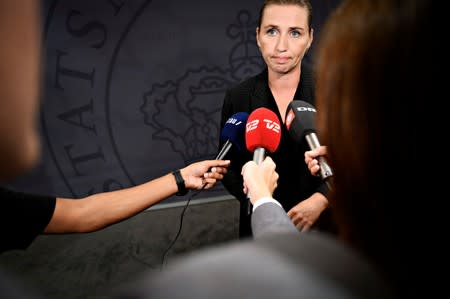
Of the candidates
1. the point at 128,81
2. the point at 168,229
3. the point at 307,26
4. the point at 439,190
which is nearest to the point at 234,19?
the point at 128,81

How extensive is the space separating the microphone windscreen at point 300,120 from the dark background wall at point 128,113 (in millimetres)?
1468

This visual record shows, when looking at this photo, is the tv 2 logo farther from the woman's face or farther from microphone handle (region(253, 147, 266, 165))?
the woman's face

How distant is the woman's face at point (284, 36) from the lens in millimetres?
1302

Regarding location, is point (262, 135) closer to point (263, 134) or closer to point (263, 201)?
point (263, 134)

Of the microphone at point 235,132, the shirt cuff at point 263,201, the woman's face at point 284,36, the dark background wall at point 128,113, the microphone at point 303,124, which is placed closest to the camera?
the shirt cuff at point 263,201

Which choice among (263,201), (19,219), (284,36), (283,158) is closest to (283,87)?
(284,36)

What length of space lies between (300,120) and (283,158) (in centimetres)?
35

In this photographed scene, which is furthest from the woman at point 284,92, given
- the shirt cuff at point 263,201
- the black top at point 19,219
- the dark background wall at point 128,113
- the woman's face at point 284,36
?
the dark background wall at point 128,113

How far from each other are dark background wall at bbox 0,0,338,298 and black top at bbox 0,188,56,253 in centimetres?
124

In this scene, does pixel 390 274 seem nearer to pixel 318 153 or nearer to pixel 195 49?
pixel 318 153

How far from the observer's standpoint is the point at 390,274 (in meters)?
0.36

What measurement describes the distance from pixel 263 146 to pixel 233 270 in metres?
0.78

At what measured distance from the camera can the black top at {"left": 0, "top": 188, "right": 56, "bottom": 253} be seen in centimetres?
79

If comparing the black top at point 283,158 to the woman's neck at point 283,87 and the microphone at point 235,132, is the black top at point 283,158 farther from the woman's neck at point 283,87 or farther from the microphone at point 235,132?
the microphone at point 235,132
